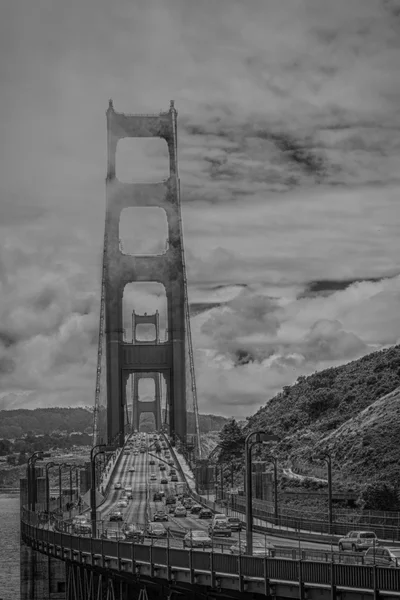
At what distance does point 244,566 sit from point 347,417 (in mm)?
88529

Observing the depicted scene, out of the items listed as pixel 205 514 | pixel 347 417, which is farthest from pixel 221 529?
pixel 347 417

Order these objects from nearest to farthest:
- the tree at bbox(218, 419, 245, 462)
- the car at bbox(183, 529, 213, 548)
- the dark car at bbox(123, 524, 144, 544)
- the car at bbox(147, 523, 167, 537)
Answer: the car at bbox(183, 529, 213, 548) < the dark car at bbox(123, 524, 144, 544) < the car at bbox(147, 523, 167, 537) < the tree at bbox(218, 419, 245, 462)

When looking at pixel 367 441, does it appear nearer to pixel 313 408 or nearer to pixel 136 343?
pixel 313 408

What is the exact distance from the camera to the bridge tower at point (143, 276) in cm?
14062

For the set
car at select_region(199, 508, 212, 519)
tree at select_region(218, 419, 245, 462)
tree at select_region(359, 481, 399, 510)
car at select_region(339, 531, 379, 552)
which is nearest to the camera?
car at select_region(339, 531, 379, 552)

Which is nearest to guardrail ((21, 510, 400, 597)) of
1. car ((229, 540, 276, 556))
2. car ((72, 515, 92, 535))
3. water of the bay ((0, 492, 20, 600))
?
car ((229, 540, 276, 556))

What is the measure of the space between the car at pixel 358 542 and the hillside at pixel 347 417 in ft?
113

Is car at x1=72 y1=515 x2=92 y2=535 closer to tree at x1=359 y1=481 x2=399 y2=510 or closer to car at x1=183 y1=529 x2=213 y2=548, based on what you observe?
car at x1=183 y1=529 x2=213 y2=548

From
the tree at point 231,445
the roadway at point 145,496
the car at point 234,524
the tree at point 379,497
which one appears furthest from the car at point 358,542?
the tree at point 231,445

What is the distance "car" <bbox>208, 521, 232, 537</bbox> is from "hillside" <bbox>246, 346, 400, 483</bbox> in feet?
85.6

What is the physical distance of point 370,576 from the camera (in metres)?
31.2

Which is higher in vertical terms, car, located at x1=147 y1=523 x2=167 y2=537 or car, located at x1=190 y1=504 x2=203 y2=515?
car, located at x1=190 y1=504 x2=203 y2=515

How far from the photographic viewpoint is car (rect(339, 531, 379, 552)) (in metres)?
45.1

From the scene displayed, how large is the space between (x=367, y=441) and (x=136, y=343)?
165 ft
